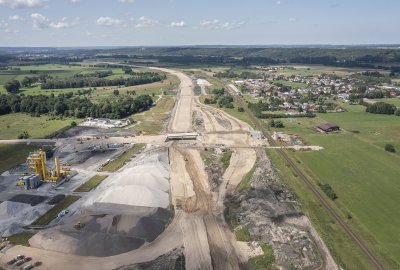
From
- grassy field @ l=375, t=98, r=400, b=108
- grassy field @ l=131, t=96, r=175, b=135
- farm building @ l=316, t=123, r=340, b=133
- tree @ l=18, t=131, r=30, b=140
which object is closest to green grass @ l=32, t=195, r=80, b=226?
tree @ l=18, t=131, r=30, b=140

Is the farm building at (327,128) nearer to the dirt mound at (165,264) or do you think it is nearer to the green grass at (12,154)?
the dirt mound at (165,264)

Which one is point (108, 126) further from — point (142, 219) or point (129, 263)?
point (129, 263)

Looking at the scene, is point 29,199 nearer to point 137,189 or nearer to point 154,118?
point 137,189

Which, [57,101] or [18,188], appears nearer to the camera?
[18,188]

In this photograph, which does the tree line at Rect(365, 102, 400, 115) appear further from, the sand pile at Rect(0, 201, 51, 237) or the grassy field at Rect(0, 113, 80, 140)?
the sand pile at Rect(0, 201, 51, 237)

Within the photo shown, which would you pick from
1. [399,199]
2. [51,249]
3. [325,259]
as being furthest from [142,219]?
[399,199]

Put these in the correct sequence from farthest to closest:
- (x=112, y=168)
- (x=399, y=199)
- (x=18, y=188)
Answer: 1. (x=112, y=168)
2. (x=18, y=188)
3. (x=399, y=199)

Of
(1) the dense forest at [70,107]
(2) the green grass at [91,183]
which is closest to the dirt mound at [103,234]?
(2) the green grass at [91,183]
